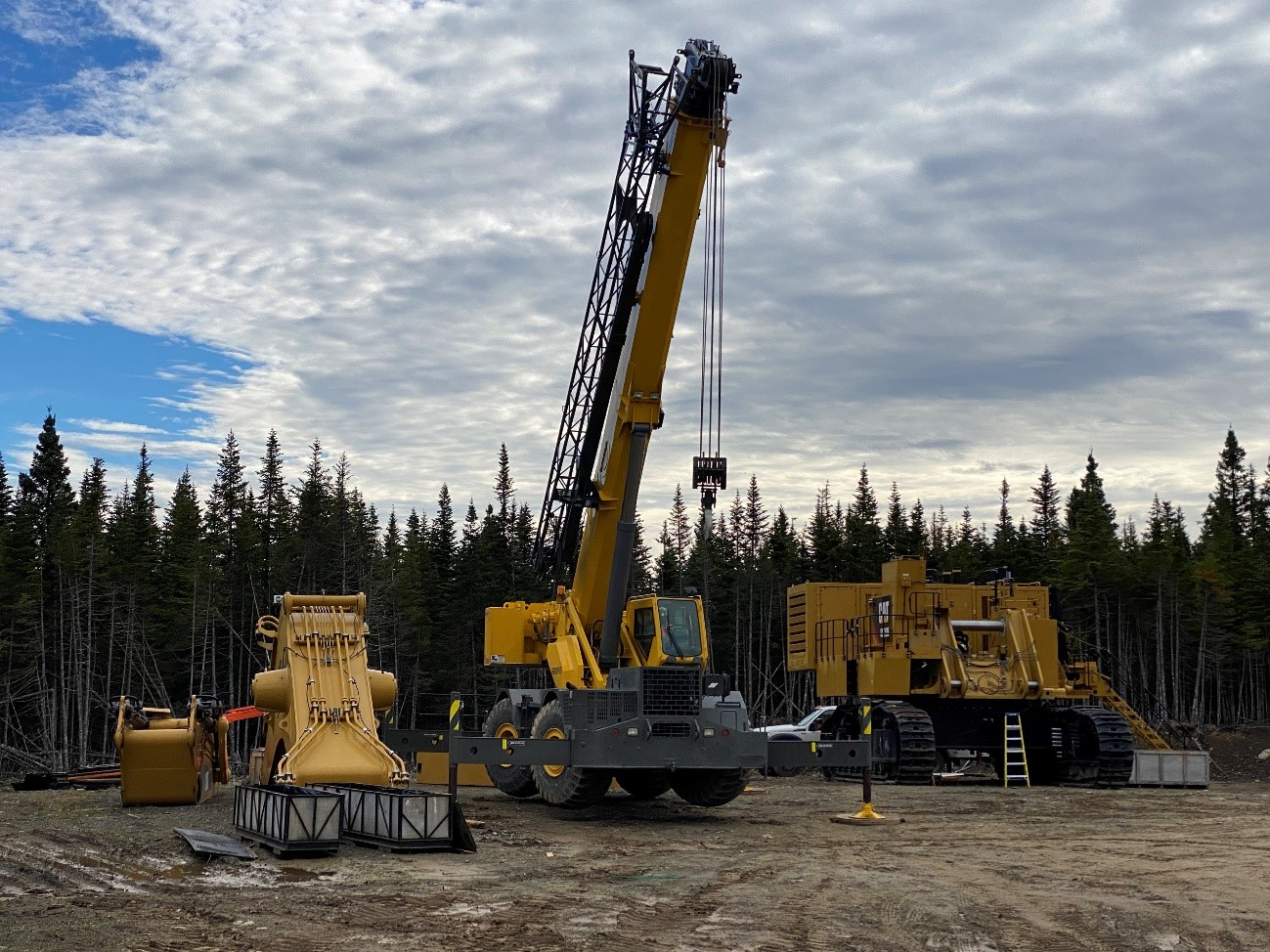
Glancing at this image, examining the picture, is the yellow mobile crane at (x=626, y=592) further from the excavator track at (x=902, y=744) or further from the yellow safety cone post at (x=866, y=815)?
the excavator track at (x=902, y=744)

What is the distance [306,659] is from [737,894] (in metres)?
7.47

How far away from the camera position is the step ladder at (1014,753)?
24453mm

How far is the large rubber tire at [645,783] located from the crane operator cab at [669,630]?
A: 5.81 feet

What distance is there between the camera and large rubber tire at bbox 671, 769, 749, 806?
1672 centimetres

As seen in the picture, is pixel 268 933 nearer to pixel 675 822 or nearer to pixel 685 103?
pixel 675 822

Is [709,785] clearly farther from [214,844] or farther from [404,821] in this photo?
[214,844]

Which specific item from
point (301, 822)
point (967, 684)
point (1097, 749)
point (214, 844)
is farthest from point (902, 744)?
point (214, 844)

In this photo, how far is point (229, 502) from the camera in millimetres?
65438

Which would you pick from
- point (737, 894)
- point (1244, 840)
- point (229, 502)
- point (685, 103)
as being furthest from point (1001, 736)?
point (229, 502)

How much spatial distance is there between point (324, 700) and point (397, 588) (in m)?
43.9

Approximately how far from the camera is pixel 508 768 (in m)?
18.9

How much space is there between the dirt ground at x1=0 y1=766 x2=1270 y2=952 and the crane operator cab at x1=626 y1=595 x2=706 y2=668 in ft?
6.58

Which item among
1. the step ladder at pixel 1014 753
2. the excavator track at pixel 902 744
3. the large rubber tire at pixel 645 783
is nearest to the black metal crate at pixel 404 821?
the large rubber tire at pixel 645 783

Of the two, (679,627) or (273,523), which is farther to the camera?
(273,523)
